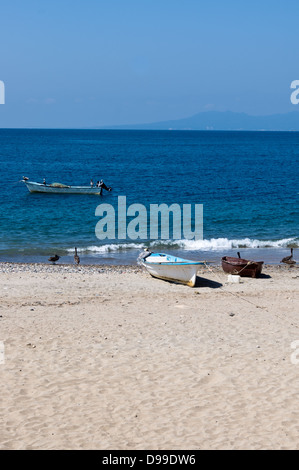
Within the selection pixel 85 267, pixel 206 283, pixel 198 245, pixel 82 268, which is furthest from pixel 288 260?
pixel 82 268

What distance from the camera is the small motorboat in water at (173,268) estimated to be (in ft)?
67.0

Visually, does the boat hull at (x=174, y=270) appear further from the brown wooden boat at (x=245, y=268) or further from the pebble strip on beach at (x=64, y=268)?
the brown wooden boat at (x=245, y=268)

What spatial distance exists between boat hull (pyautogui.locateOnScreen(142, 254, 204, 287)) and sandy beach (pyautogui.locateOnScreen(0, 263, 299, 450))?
99 centimetres

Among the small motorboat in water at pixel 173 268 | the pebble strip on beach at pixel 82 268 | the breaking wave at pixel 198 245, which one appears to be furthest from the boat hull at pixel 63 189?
the small motorboat in water at pixel 173 268

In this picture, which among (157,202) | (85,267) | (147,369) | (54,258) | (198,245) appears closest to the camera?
(147,369)

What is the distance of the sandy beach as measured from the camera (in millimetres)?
9258

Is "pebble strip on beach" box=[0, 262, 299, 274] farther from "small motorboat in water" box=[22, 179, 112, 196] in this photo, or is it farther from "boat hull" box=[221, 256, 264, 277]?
"small motorboat in water" box=[22, 179, 112, 196]

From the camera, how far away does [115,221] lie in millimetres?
37625

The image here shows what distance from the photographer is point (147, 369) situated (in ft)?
38.9

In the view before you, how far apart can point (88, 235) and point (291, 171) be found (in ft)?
167

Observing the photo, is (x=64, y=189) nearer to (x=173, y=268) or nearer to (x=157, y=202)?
(x=157, y=202)

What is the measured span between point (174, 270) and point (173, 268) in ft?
0.33

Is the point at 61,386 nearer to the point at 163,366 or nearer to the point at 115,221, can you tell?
the point at 163,366

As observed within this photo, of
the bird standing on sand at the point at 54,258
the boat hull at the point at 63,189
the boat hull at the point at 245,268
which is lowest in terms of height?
the bird standing on sand at the point at 54,258
